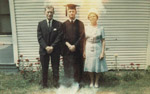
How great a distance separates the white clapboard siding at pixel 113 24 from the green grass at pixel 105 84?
704 mm

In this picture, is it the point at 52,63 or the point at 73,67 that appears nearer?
the point at 52,63

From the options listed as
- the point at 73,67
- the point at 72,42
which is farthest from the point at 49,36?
the point at 73,67

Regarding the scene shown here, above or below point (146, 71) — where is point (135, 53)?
above

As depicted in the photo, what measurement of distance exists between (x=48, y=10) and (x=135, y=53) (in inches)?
131

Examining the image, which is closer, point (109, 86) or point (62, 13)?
point (109, 86)

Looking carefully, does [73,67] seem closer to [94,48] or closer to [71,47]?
[71,47]

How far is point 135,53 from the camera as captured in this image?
631 centimetres

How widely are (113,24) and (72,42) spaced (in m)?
1.99

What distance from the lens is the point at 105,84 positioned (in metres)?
5.30

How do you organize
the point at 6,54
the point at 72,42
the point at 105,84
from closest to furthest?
the point at 72,42 → the point at 105,84 → the point at 6,54

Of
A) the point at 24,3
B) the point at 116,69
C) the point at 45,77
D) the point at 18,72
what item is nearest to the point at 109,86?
the point at 116,69

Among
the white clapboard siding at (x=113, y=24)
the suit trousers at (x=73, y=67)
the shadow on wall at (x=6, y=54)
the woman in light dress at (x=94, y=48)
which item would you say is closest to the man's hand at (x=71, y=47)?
the suit trousers at (x=73, y=67)

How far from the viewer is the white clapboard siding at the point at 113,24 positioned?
5988mm

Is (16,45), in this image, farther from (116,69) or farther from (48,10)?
(116,69)
